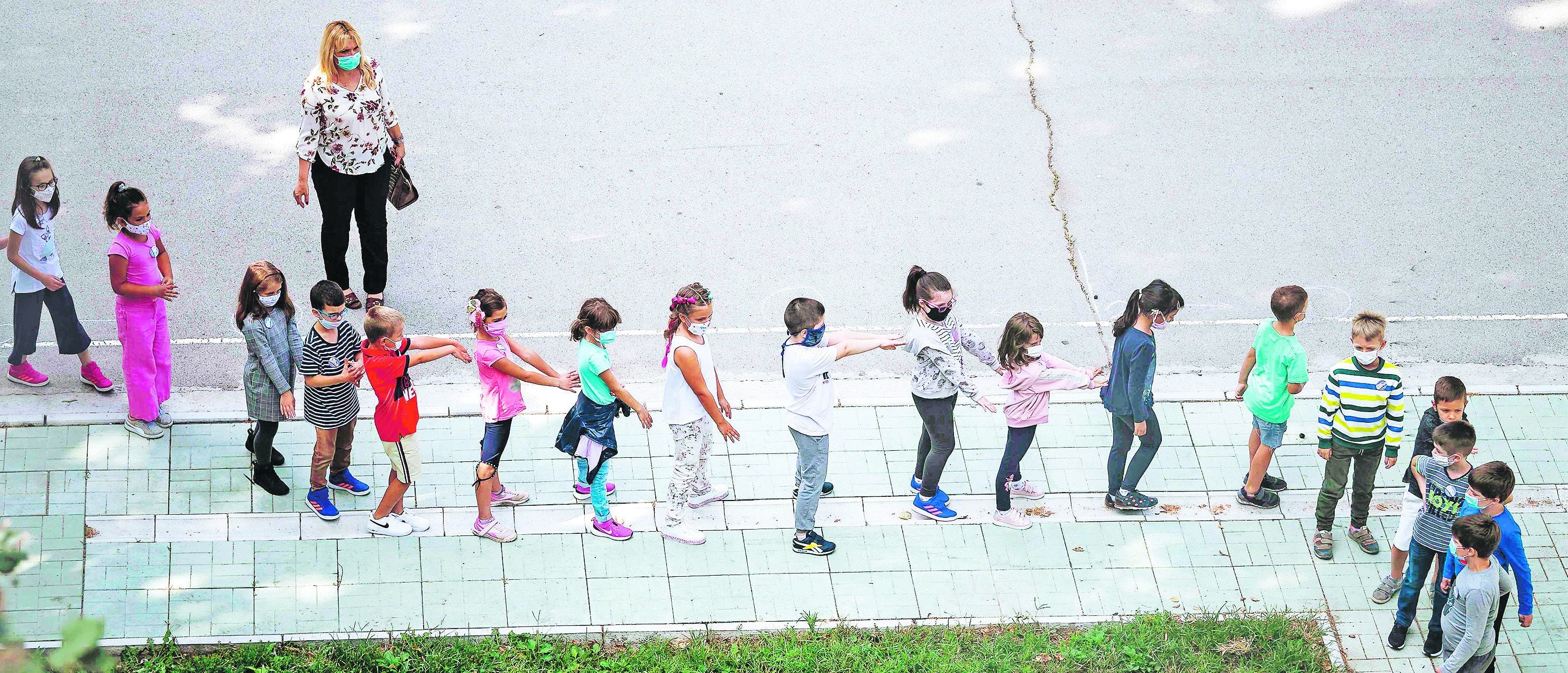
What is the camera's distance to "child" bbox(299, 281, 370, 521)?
23.5 feet

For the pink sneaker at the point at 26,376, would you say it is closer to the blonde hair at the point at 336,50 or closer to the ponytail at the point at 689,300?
the blonde hair at the point at 336,50

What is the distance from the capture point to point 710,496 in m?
8.07

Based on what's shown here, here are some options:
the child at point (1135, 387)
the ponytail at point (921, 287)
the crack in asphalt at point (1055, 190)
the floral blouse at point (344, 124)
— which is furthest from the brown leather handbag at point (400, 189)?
the crack in asphalt at point (1055, 190)

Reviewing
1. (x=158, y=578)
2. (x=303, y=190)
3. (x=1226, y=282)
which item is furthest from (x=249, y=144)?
(x=1226, y=282)

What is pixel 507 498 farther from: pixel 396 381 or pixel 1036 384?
pixel 1036 384

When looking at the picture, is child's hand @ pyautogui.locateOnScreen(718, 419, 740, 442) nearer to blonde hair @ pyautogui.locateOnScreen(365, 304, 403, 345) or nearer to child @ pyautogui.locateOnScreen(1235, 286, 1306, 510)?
blonde hair @ pyautogui.locateOnScreen(365, 304, 403, 345)

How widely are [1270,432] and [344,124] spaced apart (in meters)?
5.69

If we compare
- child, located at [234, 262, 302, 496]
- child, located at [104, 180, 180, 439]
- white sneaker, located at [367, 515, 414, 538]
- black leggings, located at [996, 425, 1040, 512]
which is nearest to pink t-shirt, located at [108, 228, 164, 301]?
child, located at [104, 180, 180, 439]

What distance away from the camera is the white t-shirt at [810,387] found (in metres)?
7.25

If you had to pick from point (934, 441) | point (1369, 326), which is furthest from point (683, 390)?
point (1369, 326)

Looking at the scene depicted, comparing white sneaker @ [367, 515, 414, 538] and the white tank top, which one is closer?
the white tank top

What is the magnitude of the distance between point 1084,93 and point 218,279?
22.6ft

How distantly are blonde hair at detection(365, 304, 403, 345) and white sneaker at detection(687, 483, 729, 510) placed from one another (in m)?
1.95

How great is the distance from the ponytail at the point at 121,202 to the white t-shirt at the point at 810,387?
356 centimetres
